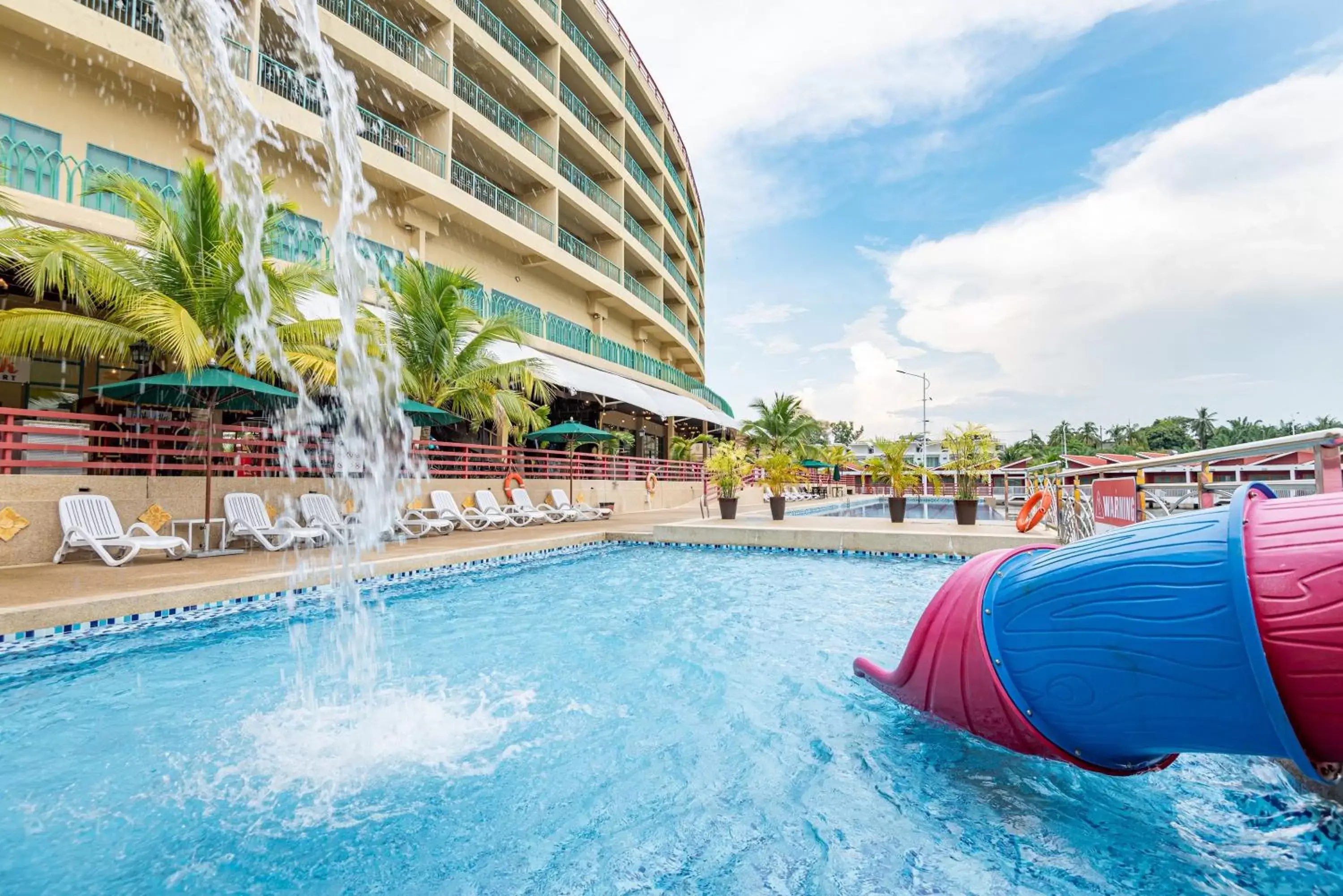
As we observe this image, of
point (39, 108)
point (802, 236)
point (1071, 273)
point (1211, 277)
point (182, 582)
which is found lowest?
point (182, 582)

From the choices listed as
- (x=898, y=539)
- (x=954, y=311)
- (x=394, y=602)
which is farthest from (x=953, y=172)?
(x=394, y=602)

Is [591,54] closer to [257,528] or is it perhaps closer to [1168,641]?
[257,528]

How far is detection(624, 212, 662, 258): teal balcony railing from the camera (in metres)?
25.9

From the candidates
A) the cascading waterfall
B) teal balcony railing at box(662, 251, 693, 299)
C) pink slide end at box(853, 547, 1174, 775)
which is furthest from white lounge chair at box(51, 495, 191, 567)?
teal balcony railing at box(662, 251, 693, 299)

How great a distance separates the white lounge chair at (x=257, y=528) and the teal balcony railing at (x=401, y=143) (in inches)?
385

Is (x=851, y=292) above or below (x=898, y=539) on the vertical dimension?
above

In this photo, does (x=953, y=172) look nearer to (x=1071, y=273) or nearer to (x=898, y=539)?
(x=1071, y=273)

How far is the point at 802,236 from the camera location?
2689cm

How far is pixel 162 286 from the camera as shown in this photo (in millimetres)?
8875

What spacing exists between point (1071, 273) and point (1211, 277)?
9.70ft

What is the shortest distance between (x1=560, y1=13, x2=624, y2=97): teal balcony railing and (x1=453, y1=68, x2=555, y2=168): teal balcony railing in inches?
184

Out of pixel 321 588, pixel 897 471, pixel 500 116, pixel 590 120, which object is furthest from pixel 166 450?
pixel 590 120

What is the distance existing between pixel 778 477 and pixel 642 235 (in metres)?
17.6

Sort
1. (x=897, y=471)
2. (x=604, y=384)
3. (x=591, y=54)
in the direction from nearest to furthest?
1. (x=897, y=471)
2. (x=604, y=384)
3. (x=591, y=54)
